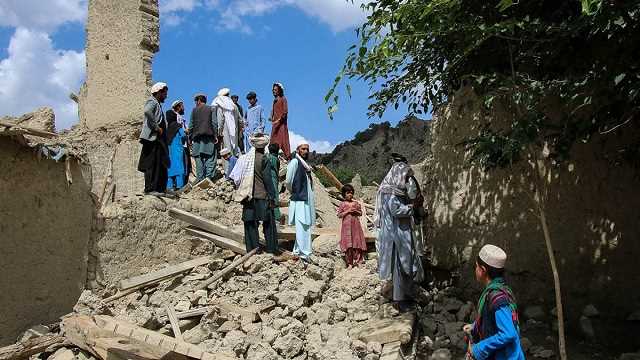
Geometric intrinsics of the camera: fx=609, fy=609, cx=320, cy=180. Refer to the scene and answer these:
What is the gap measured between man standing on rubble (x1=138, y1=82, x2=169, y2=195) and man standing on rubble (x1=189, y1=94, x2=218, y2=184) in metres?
1.52

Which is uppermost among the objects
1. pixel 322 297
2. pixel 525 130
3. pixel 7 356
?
pixel 525 130

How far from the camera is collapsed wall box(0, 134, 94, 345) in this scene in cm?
621

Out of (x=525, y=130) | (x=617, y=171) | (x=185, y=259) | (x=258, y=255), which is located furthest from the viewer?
(x=185, y=259)

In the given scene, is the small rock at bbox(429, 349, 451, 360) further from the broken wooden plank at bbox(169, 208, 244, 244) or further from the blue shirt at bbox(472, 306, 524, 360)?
the broken wooden plank at bbox(169, 208, 244, 244)

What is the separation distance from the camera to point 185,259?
7.84 metres

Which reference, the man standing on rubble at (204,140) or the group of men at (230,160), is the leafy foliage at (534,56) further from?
the man standing on rubble at (204,140)

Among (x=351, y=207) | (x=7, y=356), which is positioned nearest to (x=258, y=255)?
(x=351, y=207)

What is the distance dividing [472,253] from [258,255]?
2.51 metres

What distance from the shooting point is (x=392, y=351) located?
512 centimetres

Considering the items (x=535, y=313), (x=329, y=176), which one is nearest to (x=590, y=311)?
(x=535, y=313)

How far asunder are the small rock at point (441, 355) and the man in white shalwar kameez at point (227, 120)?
20.2 feet

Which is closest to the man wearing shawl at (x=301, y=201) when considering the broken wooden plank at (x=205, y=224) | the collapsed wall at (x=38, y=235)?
the broken wooden plank at (x=205, y=224)

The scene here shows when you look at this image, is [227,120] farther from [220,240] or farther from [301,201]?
[301,201]

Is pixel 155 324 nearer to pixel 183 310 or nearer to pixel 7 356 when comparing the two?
pixel 183 310
